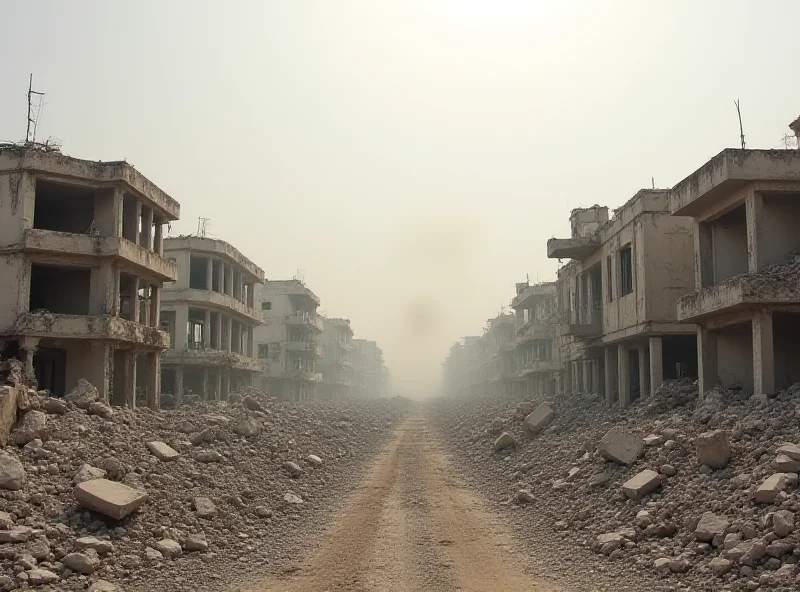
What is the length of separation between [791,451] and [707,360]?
10059 mm

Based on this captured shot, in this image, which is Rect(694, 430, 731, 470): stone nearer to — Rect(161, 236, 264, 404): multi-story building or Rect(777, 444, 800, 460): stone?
Rect(777, 444, 800, 460): stone

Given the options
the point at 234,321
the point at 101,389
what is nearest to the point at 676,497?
the point at 101,389

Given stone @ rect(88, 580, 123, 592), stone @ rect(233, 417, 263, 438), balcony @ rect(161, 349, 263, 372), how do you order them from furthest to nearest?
balcony @ rect(161, 349, 263, 372), stone @ rect(233, 417, 263, 438), stone @ rect(88, 580, 123, 592)

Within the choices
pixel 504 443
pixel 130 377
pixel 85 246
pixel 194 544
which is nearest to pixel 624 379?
pixel 504 443

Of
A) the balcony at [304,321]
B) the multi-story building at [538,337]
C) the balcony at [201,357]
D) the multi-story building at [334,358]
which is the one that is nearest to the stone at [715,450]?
the balcony at [201,357]

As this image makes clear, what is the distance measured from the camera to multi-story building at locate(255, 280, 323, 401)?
220 feet

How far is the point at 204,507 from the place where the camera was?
16266 millimetres

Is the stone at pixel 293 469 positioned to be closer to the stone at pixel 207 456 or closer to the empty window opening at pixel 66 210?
the stone at pixel 207 456

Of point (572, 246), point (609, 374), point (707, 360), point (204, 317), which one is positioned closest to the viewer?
point (707, 360)

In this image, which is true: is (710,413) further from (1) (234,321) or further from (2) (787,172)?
(1) (234,321)

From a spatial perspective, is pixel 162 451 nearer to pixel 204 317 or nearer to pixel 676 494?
pixel 676 494

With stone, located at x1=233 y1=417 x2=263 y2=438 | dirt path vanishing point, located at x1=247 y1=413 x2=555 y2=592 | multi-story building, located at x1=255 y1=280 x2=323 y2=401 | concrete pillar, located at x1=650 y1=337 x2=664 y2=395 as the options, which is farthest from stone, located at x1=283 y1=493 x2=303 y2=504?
multi-story building, located at x1=255 y1=280 x2=323 y2=401

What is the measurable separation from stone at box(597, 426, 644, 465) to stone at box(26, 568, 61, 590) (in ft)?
42.7

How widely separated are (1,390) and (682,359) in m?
25.8
